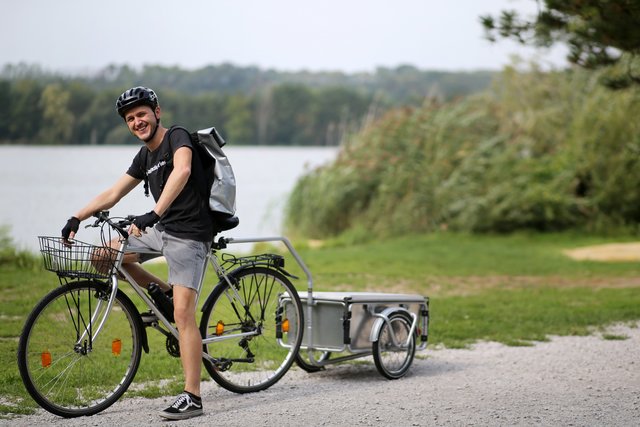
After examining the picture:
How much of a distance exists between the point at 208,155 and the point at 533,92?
21515 millimetres

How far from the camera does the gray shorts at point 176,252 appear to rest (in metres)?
5.84

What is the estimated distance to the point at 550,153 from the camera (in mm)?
23125

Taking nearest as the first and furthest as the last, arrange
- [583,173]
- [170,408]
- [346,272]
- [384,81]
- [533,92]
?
[170,408], [346,272], [583,173], [533,92], [384,81]

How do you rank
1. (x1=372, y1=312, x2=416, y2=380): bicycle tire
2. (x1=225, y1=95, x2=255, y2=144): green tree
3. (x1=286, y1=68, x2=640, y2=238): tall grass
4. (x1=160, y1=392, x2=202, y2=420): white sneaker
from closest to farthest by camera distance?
1. (x1=160, y1=392, x2=202, y2=420): white sneaker
2. (x1=372, y1=312, x2=416, y2=380): bicycle tire
3. (x1=286, y1=68, x2=640, y2=238): tall grass
4. (x1=225, y1=95, x2=255, y2=144): green tree

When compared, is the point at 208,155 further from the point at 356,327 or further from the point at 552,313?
the point at 552,313

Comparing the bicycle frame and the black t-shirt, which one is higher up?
the black t-shirt

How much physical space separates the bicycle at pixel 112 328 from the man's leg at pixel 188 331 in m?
0.17

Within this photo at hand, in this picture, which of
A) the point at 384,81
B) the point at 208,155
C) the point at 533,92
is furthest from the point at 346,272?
the point at 384,81

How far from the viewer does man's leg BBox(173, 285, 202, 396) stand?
582cm

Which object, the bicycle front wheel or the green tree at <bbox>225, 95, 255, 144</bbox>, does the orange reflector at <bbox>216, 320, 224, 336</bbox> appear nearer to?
the bicycle front wheel

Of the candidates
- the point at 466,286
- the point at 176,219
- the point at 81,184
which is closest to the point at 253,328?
the point at 176,219

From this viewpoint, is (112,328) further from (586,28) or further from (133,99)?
(586,28)

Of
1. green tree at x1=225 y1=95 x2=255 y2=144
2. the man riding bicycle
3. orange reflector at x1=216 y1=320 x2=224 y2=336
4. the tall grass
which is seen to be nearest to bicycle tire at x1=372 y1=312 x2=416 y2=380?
orange reflector at x1=216 y1=320 x2=224 y2=336

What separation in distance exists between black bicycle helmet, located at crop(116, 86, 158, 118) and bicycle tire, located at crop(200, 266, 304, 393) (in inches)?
52.2
